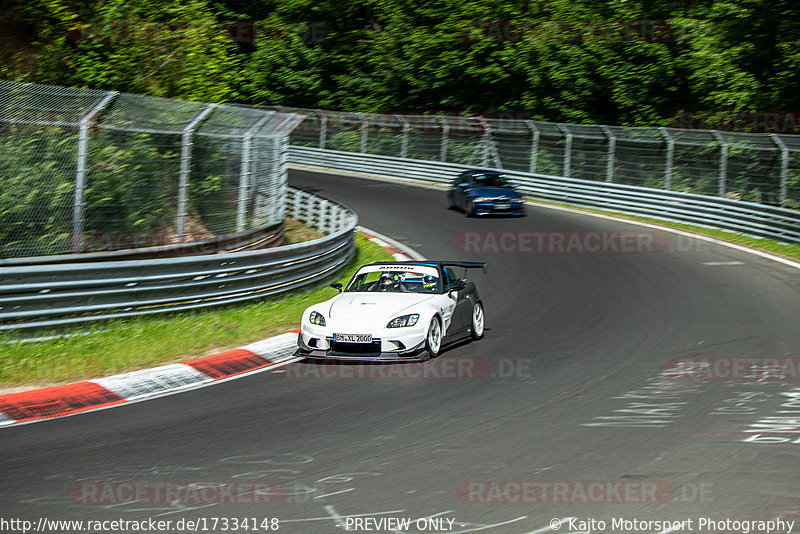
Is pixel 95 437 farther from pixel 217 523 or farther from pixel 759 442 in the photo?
pixel 759 442

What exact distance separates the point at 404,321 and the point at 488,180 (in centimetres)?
1690

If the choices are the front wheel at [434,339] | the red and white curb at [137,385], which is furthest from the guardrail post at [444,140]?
the front wheel at [434,339]

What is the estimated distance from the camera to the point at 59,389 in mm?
9273

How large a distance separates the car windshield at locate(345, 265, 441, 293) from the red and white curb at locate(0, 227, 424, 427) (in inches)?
48.8

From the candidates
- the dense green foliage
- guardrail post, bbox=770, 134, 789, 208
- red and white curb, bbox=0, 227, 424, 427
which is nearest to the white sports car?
red and white curb, bbox=0, 227, 424, 427

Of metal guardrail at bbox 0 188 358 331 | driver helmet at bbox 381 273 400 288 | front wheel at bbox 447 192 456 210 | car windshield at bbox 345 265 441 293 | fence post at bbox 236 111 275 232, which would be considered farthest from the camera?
front wheel at bbox 447 192 456 210

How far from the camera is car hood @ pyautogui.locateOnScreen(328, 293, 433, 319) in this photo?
34.5ft

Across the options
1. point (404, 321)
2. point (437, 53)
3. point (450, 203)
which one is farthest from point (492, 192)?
point (437, 53)

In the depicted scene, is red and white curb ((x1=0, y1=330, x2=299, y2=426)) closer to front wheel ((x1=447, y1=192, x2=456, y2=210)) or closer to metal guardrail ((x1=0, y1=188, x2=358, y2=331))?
metal guardrail ((x1=0, y1=188, x2=358, y2=331))

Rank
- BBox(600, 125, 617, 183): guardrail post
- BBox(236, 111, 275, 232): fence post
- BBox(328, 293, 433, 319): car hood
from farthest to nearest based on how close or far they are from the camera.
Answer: BBox(600, 125, 617, 183): guardrail post, BBox(236, 111, 275, 232): fence post, BBox(328, 293, 433, 319): car hood

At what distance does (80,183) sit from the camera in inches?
465

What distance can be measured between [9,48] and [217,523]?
20727 mm

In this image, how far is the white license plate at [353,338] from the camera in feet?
33.6

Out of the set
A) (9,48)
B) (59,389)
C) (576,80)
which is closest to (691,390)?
(59,389)
